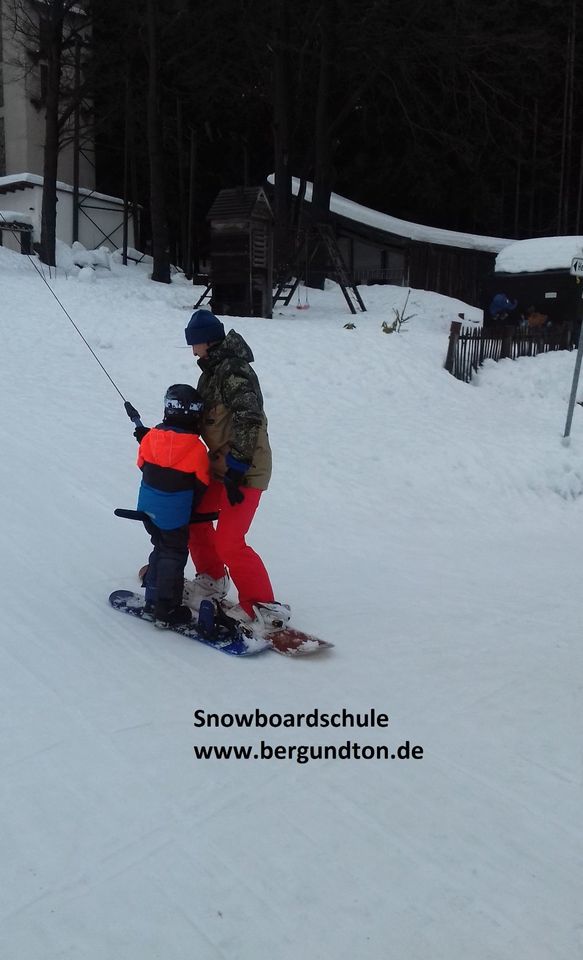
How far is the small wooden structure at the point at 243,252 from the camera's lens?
1639 centimetres

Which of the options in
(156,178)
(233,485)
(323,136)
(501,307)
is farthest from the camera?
(323,136)

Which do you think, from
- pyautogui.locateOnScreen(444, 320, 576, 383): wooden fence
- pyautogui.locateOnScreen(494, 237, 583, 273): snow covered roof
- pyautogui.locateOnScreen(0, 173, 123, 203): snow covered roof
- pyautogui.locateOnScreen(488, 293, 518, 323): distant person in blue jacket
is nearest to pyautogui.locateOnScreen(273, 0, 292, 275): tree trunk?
pyautogui.locateOnScreen(494, 237, 583, 273): snow covered roof

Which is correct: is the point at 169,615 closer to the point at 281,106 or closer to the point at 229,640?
the point at 229,640

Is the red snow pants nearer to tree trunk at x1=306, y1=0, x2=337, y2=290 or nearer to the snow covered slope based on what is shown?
the snow covered slope

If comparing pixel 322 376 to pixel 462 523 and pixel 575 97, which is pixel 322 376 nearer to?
pixel 462 523

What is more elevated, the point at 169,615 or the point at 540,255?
the point at 540,255

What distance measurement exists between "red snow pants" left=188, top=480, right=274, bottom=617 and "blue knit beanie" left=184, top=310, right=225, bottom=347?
2.66ft

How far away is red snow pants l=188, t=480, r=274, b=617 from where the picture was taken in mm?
4516

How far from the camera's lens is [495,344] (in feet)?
44.5

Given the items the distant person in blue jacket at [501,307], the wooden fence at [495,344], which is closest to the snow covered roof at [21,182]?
the distant person in blue jacket at [501,307]

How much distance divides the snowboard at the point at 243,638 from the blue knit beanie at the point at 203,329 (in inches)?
57.3

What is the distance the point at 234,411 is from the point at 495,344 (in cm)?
1005

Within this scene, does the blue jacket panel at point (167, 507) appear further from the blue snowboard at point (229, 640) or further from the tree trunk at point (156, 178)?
the tree trunk at point (156, 178)

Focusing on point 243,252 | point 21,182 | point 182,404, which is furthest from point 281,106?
point 182,404
